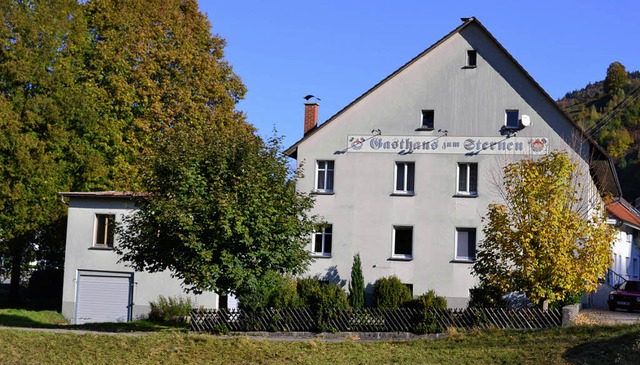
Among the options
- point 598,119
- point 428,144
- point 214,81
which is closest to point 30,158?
point 214,81

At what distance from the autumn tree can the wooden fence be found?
1.01 meters

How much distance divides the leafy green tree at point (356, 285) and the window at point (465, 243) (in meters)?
4.09

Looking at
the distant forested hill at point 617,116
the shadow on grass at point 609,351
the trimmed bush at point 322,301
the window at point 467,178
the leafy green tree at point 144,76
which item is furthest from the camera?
the distant forested hill at point 617,116

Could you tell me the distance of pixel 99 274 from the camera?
3669 cm

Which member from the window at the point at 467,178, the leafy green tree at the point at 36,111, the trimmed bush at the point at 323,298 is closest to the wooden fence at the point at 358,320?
the trimmed bush at the point at 323,298

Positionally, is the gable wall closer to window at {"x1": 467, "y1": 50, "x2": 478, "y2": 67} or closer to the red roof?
window at {"x1": 467, "y1": 50, "x2": 478, "y2": 67}

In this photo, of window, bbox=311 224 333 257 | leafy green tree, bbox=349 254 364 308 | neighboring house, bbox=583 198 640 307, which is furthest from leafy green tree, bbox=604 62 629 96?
leafy green tree, bbox=349 254 364 308

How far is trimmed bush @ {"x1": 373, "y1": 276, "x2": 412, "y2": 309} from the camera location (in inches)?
1341

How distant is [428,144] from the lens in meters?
36.3

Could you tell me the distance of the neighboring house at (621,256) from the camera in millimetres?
40000

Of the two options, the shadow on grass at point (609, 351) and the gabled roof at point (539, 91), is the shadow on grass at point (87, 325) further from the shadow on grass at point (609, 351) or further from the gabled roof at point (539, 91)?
the shadow on grass at point (609, 351)

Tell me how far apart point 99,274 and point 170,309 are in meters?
3.79

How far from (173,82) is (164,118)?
2194 millimetres

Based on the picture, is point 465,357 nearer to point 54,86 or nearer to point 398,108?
point 398,108
